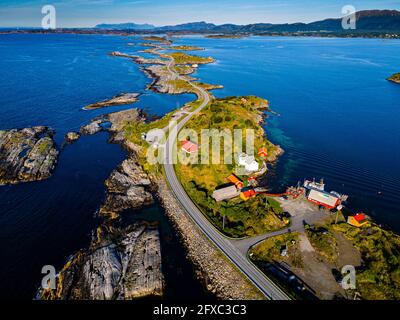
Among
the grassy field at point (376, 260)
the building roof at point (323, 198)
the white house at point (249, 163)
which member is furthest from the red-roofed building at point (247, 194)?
the grassy field at point (376, 260)

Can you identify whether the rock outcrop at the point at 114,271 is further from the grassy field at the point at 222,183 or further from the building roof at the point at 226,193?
the building roof at the point at 226,193

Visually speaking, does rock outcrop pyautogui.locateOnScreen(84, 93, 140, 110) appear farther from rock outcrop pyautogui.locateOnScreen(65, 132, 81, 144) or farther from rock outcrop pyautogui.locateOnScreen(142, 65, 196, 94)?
rock outcrop pyautogui.locateOnScreen(65, 132, 81, 144)

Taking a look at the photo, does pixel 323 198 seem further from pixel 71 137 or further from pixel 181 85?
pixel 181 85

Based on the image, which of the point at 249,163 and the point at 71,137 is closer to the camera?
the point at 249,163

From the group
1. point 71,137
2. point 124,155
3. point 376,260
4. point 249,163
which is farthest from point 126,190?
point 376,260

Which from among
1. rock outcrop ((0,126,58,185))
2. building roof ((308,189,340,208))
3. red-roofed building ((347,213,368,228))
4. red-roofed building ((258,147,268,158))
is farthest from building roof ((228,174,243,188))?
rock outcrop ((0,126,58,185))
